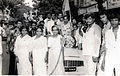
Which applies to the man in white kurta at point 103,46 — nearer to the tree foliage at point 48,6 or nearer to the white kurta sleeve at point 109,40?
the white kurta sleeve at point 109,40

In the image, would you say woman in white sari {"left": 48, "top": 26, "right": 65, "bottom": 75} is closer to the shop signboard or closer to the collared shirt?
the collared shirt

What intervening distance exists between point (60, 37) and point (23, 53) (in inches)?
29.5

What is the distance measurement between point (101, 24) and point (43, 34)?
3.41 feet

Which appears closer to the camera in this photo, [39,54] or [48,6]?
[39,54]

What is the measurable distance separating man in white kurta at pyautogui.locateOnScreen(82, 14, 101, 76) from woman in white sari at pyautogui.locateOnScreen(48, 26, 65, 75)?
442 millimetres

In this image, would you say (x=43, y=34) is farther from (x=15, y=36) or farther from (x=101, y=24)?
(x=101, y=24)

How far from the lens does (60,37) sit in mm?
6641

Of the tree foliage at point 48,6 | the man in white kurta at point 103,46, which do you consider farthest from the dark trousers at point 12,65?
the man in white kurta at point 103,46

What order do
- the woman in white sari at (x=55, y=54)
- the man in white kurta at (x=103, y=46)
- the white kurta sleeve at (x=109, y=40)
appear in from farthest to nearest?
1. the woman in white sari at (x=55, y=54)
2. the man in white kurta at (x=103, y=46)
3. the white kurta sleeve at (x=109, y=40)

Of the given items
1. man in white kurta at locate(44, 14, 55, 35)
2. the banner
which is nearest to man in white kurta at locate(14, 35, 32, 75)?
man in white kurta at locate(44, 14, 55, 35)

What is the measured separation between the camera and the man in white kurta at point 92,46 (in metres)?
6.61

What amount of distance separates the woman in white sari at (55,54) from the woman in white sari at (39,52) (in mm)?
125

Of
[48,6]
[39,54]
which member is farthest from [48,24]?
[39,54]

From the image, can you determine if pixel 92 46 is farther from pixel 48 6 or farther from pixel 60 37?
pixel 48 6
